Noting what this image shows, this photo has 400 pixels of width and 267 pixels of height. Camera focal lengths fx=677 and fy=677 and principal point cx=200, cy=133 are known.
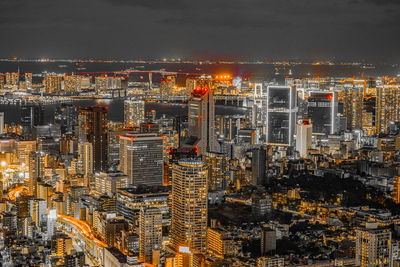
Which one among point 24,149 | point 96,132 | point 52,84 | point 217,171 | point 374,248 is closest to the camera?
point 374,248

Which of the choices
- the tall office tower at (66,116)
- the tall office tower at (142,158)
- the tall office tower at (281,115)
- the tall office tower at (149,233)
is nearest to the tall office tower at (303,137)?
the tall office tower at (281,115)

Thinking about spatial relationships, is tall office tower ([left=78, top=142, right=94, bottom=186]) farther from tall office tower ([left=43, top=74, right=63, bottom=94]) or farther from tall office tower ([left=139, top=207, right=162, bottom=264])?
tall office tower ([left=43, top=74, right=63, bottom=94])

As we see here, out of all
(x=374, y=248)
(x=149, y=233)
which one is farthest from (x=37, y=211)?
(x=374, y=248)

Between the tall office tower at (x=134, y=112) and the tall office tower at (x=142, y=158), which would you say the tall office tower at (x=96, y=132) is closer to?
the tall office tower at (x=142, y=158)

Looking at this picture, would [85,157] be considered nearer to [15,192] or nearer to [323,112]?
[15,192]

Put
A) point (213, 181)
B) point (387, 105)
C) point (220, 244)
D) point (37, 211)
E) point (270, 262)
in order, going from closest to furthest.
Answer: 1. point (270, 262)
2. point (220, 244)
3. point (37, 211)
4. point (213, 181)
5. point (387, 105)

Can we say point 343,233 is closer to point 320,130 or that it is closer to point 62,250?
point 62,250

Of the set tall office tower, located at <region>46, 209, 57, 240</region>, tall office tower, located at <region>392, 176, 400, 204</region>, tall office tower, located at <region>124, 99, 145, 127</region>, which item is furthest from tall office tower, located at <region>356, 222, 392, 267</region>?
tall office tower, located at <region>124, 99, 145, 127</region>
